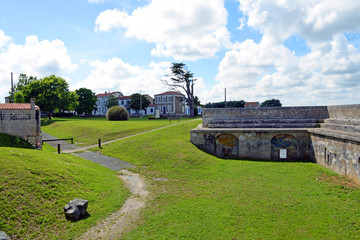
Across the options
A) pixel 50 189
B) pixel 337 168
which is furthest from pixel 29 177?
pixel 337 168

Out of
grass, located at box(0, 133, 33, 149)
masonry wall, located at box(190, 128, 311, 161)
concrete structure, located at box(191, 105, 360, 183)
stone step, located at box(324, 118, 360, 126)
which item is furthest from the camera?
masonry wall, located at box(190, 128, 311, 161)

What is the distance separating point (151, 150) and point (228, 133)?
7844mm

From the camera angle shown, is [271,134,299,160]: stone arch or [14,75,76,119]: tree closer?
[271,134,299,160]: stone arch

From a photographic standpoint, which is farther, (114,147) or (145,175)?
(114,147)

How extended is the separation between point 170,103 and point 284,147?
5267cm

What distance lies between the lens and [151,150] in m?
20.9

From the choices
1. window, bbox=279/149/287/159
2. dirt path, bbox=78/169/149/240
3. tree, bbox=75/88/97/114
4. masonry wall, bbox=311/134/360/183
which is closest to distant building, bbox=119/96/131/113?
tree, bbox=75/88/97/114

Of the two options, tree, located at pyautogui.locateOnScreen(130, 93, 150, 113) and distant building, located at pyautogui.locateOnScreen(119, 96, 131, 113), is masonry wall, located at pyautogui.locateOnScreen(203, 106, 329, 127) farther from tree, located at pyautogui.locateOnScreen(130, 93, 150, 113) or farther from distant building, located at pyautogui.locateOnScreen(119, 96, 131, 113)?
distant building, located at pyautogui.locateOnScreen(119, 96, 131, 113)

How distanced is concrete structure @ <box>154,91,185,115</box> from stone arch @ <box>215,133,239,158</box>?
4805cm

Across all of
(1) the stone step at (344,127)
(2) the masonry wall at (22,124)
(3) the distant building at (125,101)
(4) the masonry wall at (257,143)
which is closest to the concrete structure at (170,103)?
(3) the distant building at (125,101)

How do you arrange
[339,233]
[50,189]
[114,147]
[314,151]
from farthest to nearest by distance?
[114,147]
[314,151]
[50,189]
[339,233]

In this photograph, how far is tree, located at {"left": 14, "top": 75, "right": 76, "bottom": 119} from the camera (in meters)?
51.1

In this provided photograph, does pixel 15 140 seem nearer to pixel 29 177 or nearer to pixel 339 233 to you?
pixel 29 177

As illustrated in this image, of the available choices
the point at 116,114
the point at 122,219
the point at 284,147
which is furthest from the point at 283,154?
the point at 116,114
